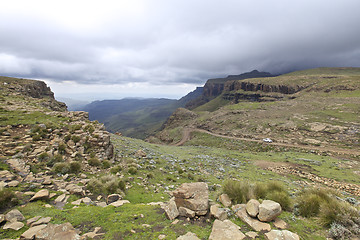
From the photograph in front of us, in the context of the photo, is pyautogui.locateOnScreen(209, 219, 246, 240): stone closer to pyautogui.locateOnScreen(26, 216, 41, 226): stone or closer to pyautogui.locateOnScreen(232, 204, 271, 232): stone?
pyautogui.locateOnScreen(232, 204, 271, 232): stone

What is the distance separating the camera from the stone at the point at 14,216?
15.9 ft

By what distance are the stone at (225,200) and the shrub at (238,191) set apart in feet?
0.65

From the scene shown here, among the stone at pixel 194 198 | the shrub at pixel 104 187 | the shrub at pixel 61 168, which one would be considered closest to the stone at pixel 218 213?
the stone at pixel 194 198

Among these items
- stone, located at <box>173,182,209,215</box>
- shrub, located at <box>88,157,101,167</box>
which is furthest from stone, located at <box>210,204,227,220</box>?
shrub, located at <box>88,157,101,167</box>

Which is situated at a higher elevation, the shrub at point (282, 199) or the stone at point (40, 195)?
the stone at point (40, 195)

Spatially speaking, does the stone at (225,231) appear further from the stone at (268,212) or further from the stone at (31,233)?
the stone at (31,233)

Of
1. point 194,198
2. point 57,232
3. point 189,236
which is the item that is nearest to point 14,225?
point 57,232

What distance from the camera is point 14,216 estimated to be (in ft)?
16.3

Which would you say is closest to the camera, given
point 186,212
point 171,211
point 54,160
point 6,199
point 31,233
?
point 31,233

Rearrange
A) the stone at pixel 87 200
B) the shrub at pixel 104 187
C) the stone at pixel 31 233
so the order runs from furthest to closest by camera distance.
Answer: the shrub at pixel 104 187 < the stone at pixel 87 200 < the stone at pixel 31 233

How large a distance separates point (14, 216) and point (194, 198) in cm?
650

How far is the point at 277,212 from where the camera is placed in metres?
5.39

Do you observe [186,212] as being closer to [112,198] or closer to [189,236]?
[189,236]

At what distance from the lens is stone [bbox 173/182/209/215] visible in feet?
19.9
